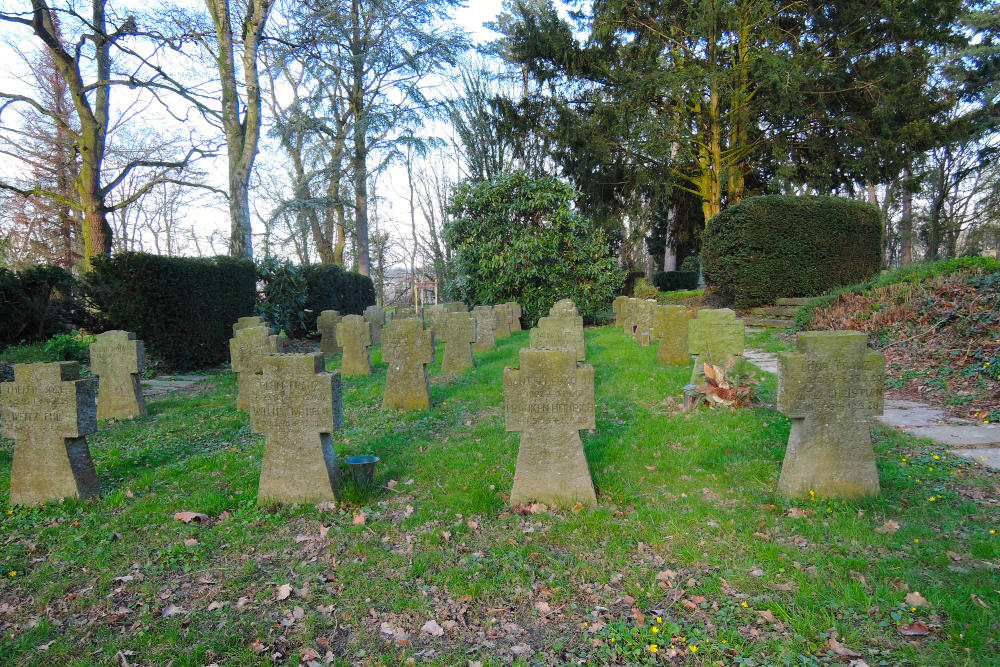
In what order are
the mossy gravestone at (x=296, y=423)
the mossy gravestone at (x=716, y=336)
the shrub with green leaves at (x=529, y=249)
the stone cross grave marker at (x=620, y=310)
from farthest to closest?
the shrub with green leaves at (x=529, y=249), the stone cross grave marker at (x=620, y=310), the mossy gravestone at (x=716, y=336), the mossy gravestone at (x=296, y=423)

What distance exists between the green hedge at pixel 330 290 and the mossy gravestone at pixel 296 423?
14.2 m

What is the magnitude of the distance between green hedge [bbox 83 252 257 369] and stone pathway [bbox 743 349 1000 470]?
12.5 meters

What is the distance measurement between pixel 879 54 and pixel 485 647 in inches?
927

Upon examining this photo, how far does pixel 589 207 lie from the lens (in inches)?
915

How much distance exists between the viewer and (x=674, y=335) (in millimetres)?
9180

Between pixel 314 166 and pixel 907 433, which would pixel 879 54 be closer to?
pixel 907 433

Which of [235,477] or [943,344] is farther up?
[943,344]

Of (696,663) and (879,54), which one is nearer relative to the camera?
(696,663)

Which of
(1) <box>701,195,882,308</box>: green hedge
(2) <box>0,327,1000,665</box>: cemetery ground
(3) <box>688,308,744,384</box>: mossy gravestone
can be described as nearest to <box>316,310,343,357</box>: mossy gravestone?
(2) <box>0,327,1000,665</box>: cemetery ground

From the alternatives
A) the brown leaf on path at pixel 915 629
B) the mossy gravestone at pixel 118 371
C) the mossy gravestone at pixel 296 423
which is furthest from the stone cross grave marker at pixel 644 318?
the mossy gravestone at pixel 118 371

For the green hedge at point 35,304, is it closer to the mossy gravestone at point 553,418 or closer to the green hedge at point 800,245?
the mossy gravestone at point 553,418

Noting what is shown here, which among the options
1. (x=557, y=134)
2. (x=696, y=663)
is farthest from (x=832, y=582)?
→ (x=557, y=134)

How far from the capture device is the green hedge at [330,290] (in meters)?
18.3

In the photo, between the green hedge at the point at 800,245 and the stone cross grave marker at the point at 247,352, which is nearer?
the stone cross grave marker at the point at 247,352
